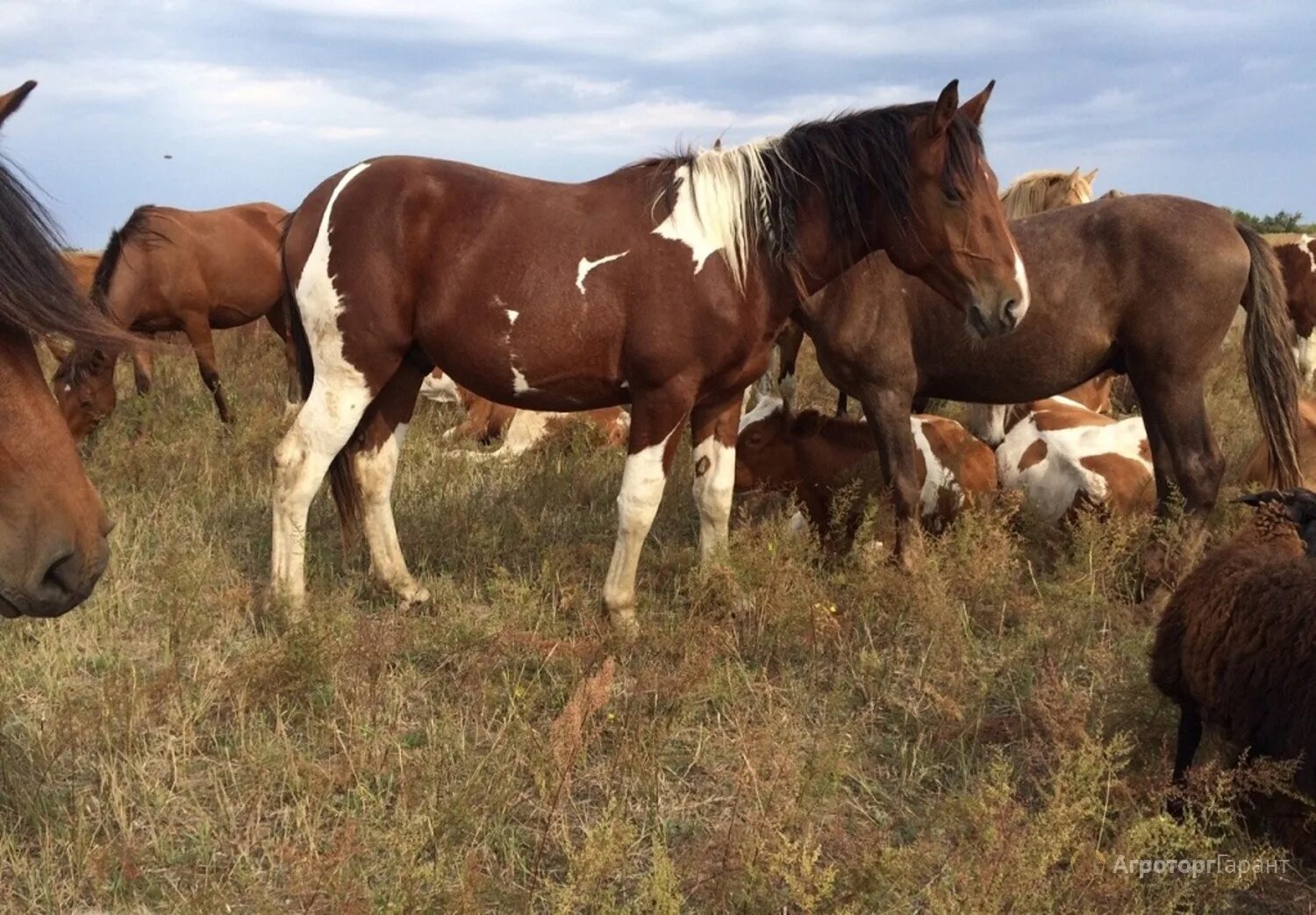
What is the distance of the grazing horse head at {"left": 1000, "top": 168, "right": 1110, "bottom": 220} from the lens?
8.84 m

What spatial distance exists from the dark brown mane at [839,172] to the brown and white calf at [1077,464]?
2.24 meters

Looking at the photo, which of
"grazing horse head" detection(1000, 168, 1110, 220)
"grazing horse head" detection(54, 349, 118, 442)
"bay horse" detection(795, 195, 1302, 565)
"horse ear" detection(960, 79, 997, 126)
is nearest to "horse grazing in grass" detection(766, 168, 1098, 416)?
"grazing horse head" detection(1000, 168, 1110, 220)

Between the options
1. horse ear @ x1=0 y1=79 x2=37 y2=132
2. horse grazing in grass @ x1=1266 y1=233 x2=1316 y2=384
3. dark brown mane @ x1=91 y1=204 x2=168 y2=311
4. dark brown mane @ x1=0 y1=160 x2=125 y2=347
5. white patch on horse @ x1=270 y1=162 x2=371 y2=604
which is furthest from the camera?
horse grazing in grass @ x1=1266 y1=233 x2=1316 y2=384

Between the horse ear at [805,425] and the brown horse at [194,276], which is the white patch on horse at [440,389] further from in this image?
the horse ear at [805,425]

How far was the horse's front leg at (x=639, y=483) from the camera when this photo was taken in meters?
4.44

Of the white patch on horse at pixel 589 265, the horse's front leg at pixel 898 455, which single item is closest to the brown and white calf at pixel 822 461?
the horse's front leg at pixel 898 455

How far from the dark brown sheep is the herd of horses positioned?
158 cm

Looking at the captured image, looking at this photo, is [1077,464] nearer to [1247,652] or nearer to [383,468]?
[1247,652]

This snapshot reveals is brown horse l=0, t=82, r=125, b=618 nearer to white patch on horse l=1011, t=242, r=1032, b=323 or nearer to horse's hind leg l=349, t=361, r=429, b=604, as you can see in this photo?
horse's hind leg l=349, t=361, r=429, b=604

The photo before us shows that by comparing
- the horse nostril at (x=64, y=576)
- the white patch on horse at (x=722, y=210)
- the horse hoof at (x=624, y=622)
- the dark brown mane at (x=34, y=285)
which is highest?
the white patch on horse at (x=722, y=210)

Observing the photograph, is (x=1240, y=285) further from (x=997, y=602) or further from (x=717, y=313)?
(x=717, y=313)

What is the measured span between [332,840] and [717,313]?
252 centimetres

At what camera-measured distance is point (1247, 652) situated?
293 centimetres

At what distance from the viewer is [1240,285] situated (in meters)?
5.16
